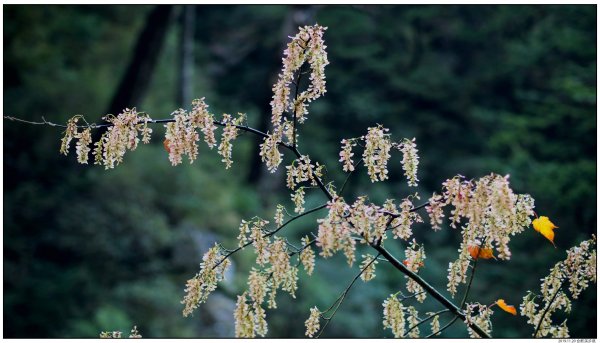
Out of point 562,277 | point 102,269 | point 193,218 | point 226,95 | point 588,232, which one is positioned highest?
point 226,95

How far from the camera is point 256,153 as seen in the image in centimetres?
1158

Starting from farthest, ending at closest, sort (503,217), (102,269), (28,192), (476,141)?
(476,141)
(28,192)
(102,269)
(503,217)

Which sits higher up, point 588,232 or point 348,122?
point 348,122

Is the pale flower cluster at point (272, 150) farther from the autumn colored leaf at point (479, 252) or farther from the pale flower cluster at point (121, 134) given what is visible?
the autumn colored leaf at point (479, 252)

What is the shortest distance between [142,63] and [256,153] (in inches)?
132

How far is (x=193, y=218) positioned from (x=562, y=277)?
23.7 feet

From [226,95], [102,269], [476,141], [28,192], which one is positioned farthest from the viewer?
[226,95]

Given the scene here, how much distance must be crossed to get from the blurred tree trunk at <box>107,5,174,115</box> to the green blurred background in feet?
0.10

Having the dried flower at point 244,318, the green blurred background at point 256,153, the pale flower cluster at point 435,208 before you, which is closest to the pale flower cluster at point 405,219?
the pale flower cluster at point 435,208

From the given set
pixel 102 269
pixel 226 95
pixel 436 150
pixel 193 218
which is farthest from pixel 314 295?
pixel 226 95

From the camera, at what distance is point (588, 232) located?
24.4 ft

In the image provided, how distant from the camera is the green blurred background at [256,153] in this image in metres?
7.35

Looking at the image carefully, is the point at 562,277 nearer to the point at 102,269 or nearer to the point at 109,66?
the point at 102,269

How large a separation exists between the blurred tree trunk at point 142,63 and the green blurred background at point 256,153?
3cm
